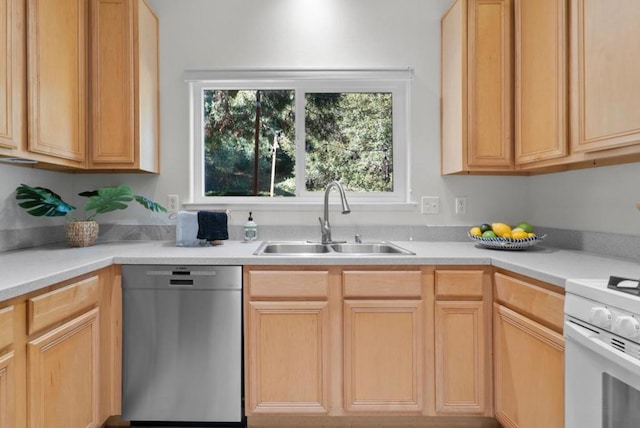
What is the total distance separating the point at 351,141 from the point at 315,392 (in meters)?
1.53

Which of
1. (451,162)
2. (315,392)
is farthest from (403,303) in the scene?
(451,162)

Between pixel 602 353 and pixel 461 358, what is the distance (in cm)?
78

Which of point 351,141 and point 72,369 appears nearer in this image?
point 72,369

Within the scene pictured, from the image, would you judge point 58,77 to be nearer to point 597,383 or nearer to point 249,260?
point 249,260

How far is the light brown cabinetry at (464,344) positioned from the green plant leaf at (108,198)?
175 centimetres

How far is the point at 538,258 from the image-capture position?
5.39ft

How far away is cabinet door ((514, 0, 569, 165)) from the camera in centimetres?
162

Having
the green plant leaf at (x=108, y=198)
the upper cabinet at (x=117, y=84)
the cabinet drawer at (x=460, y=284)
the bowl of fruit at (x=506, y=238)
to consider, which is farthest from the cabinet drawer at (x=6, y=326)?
the bowl of fruit at (x=506, y=238)

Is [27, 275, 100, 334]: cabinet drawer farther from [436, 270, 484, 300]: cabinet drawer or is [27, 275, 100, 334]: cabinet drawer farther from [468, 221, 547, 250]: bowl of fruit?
[468, 221, 547, 250]: bowl of fruit

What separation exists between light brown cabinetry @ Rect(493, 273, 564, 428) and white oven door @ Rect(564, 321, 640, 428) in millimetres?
126

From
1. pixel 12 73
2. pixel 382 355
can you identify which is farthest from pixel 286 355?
pixel 12 73

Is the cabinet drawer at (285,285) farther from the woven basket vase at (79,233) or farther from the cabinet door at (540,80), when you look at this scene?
the cabinet door at (540,80)

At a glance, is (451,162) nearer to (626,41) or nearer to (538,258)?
(538,258)

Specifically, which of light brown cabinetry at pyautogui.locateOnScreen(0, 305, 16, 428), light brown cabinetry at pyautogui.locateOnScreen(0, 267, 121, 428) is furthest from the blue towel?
light brown cabinetry at pyautogui.locateOnScreen(0, 305, 16, 428)
